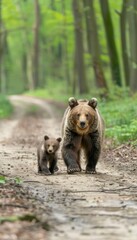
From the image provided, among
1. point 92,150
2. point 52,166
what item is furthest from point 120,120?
point 92,150

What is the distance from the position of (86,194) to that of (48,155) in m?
3.31

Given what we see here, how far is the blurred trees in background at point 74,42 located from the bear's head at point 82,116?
55.2 feet

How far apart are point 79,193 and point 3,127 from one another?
18.2 m

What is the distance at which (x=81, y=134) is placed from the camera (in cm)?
1182

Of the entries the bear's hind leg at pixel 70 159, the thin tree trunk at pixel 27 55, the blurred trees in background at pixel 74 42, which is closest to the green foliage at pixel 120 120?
the blurred trees in background at pixel 74 42

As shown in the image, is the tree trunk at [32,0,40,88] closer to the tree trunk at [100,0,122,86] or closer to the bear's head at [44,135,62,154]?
the tree trunk at [100,0,122,86]

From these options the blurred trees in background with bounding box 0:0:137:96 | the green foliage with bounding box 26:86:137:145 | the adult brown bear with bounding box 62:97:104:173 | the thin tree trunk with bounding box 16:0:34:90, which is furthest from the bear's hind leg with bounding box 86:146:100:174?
the thin tree trunk with bounding box 16:0:34:90

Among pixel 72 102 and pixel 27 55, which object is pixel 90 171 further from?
pixel 27 55

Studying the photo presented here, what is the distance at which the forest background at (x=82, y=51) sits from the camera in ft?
99.1

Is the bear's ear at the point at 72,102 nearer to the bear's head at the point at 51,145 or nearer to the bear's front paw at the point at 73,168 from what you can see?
the bear's head at the point at 51,145

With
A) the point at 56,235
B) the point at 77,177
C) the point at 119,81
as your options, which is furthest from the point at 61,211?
the point at 119,81

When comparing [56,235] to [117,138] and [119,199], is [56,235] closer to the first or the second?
[119,199]

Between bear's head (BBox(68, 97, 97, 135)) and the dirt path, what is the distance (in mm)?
932

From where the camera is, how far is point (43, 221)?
7051 millimetres
